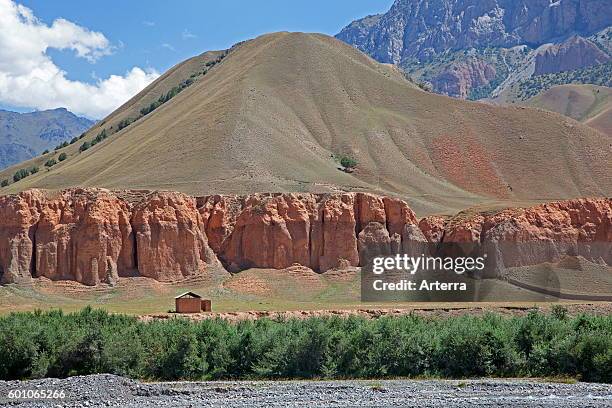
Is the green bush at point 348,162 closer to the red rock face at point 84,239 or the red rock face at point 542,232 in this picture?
the red rock face at point 542,232

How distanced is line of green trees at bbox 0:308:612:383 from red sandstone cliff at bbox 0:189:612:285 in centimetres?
3339

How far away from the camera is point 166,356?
38312mm

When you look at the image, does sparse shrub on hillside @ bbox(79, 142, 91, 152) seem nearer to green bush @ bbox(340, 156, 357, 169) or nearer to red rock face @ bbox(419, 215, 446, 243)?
green bush @ bbox(340, 156, 357, 169)

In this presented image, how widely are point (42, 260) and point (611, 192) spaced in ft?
326

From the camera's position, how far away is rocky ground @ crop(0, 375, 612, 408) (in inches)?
1203

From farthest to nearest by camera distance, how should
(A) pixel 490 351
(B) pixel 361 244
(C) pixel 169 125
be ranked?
(C) pixel 169 125
(B) pixel 361 244
(A) pixel 490 351

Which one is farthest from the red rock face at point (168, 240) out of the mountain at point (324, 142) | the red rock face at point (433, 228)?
the red rock face at point (433, 228)

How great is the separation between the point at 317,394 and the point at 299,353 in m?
5.46

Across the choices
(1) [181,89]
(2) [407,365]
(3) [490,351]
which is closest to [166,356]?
(2) [407,365]

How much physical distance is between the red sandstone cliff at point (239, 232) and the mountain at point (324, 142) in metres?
18.6

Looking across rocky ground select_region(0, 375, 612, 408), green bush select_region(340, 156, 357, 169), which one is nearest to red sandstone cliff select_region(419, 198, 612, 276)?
rocky ground select_region(0, 375, 612, 408)

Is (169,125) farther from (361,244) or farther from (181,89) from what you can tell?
(361,244)

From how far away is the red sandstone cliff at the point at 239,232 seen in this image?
72.3m

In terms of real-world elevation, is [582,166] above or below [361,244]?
above
